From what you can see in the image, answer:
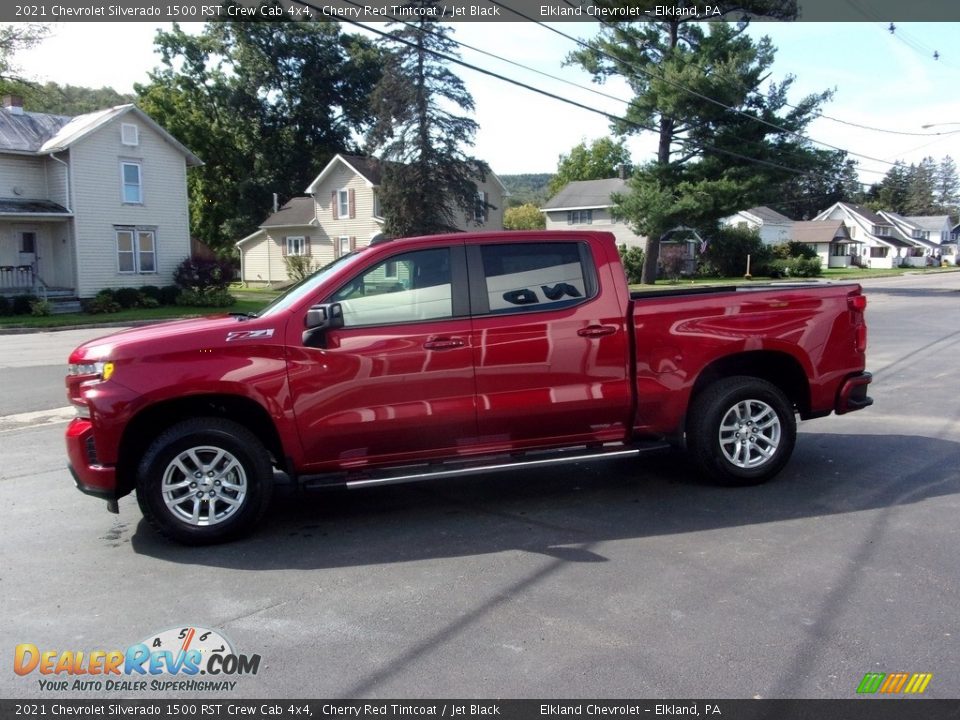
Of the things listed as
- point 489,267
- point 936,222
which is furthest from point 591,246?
point 936,222

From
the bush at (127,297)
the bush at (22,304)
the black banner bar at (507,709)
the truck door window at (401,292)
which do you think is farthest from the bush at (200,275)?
the black banner bar at (507,709)

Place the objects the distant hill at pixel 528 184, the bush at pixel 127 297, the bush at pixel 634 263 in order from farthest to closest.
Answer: the distant hill at pixel 528 184
the bush at pixel 634 263
the bush at pixel 127 297

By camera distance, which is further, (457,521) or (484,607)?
(457,521)

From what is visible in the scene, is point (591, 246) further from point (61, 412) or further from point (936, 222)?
point (936, 222)

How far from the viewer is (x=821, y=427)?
28.6 feet

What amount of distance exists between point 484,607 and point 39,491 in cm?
435

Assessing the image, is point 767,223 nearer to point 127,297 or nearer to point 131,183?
point 131,183

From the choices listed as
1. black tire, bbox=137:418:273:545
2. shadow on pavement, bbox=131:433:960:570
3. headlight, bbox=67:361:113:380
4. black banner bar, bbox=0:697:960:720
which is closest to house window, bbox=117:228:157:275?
shadow on pavement, bbox=131:433:960:570

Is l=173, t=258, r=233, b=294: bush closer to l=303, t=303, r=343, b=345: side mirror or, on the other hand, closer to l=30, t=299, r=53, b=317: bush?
l=30, t=299, r=53, b=317: bush

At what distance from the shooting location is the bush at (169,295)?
3409 centimetres

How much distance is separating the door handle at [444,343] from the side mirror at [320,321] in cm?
60

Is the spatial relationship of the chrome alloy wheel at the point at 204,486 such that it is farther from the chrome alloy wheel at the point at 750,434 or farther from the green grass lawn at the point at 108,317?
the green grass lawn at the point at 108,317

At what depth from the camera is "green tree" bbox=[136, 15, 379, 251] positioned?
198 feet

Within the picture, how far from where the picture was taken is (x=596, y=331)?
5.92 m
